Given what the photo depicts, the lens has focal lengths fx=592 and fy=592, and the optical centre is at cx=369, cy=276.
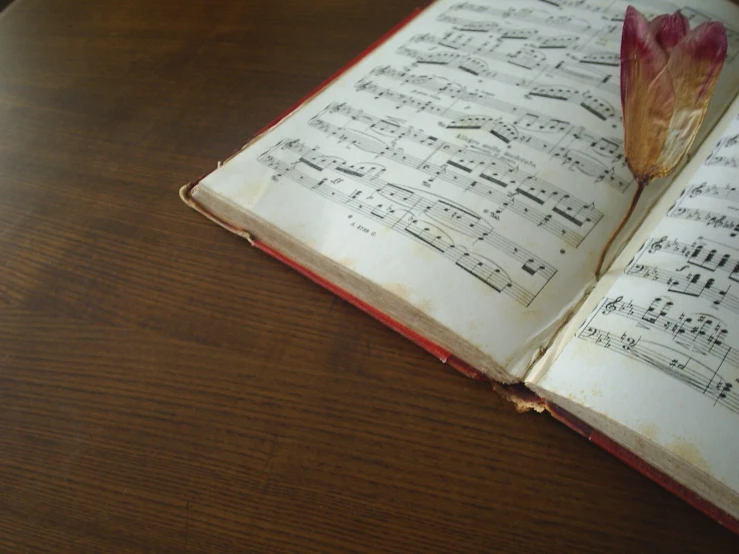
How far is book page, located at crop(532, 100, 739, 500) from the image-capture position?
0.42 meters

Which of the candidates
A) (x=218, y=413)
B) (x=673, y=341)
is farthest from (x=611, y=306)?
(x=218, y=413)

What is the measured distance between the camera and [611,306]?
1.62 feet

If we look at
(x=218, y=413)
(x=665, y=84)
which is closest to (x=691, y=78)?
(x=665, y=84)

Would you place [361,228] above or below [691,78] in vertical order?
below

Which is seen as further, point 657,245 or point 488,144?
point 488,144

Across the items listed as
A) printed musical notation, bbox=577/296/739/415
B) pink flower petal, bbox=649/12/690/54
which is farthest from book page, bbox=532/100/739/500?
pink flower petal, bbox=649/12/690/54

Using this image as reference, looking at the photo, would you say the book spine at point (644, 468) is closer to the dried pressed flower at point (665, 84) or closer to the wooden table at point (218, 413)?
the wooden table at point (218, 413)

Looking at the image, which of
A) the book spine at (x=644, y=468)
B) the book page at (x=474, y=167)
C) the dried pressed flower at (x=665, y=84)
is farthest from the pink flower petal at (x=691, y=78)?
the book spine at (x=644, y=468)

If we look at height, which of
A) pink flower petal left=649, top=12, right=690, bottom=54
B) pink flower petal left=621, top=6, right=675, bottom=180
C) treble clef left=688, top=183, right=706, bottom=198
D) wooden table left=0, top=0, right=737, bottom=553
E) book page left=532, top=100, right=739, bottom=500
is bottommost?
wooden table left=0, top=0, right=737, bottom=553

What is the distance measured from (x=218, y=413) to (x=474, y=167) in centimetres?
35

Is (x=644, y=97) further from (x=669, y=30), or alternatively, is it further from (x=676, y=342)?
(x=676, y=342)

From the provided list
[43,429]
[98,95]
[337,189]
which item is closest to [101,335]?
[43,429]

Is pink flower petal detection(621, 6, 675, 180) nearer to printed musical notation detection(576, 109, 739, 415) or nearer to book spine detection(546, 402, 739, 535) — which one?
printed musical notation detection(576, 109, 739, 415)

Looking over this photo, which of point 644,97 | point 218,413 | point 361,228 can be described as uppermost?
point 644,97
